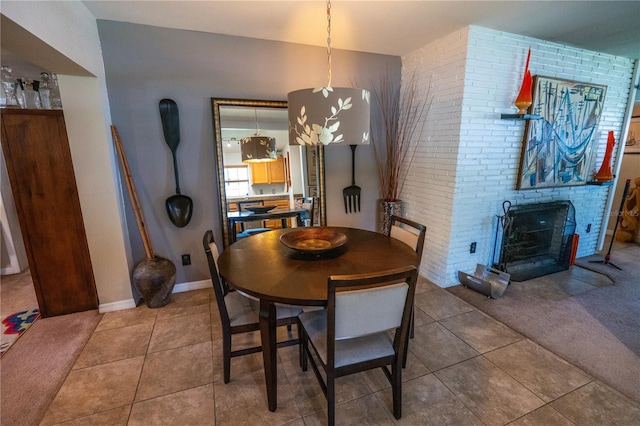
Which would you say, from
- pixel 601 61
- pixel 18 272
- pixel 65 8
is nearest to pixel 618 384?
pixel 601 61

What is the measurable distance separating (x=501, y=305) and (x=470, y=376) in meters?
1.10

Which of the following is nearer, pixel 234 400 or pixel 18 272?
pixel 234 400

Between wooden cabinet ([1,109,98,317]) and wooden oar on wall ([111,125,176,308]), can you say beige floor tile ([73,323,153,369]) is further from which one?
wooden cabinet ([1,109,98,317])

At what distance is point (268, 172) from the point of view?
298cm

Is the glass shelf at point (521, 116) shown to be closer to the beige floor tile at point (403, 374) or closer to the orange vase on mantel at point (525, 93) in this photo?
the orange vase on mantel at point (525, 93)

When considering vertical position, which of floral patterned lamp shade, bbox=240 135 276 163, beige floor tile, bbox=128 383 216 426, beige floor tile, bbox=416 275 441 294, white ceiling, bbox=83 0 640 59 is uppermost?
white ceiling, bbox=83 0 640 59

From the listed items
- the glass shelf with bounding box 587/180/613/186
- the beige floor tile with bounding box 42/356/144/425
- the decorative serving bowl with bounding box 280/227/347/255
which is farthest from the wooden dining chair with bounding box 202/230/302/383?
the glass shelf with bounding box 587/180/613/186

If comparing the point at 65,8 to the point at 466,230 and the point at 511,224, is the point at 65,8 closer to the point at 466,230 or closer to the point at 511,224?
the point at 466,230

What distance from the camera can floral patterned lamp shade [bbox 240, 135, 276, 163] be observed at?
2.77 meters

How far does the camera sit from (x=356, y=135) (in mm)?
1538

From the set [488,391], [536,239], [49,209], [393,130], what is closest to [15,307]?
[49,209]

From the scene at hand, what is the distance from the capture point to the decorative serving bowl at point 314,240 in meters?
1.73

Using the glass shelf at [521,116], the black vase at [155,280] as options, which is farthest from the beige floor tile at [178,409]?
the glass shelf at [521,116]

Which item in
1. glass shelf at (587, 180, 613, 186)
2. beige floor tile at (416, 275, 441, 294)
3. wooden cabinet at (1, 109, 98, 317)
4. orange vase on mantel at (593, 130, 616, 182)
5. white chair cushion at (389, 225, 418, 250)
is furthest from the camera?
glass shelf at (587, 180, 613, 186)
